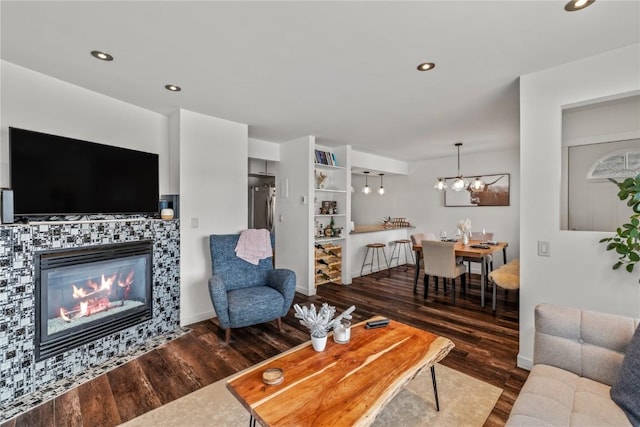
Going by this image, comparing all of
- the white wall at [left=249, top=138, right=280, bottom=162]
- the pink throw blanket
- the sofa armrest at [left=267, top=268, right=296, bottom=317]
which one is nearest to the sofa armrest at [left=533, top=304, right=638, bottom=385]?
the sofa armrest at [left=267, top=268, right=296, bottom=317]

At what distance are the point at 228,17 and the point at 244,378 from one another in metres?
2.04

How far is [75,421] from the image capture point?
1812 millimetres

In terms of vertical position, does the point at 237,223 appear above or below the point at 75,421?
above

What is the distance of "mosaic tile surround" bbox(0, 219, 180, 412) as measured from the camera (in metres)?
1.97

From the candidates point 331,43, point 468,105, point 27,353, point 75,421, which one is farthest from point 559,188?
point 27,353

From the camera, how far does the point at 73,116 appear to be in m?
2.66

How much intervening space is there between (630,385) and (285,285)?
2.55 meters

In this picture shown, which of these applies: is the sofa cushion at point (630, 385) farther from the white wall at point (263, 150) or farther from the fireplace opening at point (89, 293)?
the white wall at point (263, 150)

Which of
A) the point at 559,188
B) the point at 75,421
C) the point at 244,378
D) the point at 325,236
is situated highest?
the point at 559,188

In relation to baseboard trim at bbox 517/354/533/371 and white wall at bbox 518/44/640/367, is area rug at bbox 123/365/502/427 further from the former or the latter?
white wall at bbox 518/44/640/367

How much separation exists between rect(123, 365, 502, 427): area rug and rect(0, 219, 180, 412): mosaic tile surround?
0.96 m

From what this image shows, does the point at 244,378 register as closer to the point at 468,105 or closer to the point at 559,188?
the point at 559,188

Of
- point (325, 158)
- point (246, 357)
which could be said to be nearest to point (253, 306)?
point (246, 357)

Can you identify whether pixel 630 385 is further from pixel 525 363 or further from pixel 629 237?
pixel 525 363
